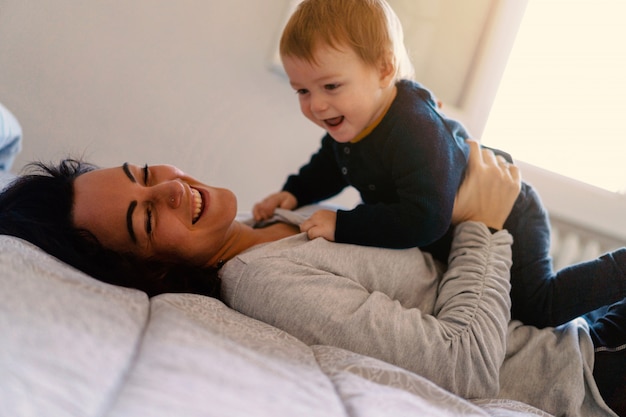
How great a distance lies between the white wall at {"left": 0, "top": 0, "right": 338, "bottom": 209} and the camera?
1679 mm

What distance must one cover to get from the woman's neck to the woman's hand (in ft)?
1.28

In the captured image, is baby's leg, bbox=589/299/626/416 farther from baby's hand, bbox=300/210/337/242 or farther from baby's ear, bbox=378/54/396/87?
baby's ear, bbox=378/54/396/87

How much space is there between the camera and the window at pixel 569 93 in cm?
185

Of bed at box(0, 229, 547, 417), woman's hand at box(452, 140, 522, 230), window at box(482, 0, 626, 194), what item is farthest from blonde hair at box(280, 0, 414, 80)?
window at box(482, 0, 626, 194)

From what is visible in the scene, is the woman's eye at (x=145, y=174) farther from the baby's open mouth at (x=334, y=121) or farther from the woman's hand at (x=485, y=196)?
the woman's hand at (x=485, y=196)

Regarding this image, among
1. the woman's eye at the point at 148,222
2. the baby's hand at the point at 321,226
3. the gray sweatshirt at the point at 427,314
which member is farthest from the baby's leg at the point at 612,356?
the woman's eye at the point at 148,222

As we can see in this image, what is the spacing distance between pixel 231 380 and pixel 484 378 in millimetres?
496

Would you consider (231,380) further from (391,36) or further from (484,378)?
(391,36)

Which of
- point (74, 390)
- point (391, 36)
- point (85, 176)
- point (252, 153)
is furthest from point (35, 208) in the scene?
point (252, 153)

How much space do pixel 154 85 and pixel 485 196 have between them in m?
1.18

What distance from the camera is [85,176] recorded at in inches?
40.9

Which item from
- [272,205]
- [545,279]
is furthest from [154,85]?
[545,279]

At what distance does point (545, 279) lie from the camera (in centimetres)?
113

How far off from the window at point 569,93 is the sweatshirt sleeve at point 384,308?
1052 millimetres
